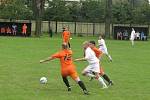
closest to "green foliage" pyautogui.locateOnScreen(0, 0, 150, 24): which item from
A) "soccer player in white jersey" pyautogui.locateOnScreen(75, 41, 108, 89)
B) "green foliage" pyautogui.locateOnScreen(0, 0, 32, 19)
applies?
"green foliage" pyautogui.locateOnScreen(0, 0, 32, 19)

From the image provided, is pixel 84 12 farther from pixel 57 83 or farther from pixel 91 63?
pixel 91 63

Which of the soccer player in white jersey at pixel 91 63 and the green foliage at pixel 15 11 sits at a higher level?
the green foliage at pixel 15 11

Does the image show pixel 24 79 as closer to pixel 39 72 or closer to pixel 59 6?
pixel 39 72

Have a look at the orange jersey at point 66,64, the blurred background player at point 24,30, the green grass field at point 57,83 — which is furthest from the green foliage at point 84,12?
the orange jersey at point 66,64

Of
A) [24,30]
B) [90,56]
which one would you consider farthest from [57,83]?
[24,30]

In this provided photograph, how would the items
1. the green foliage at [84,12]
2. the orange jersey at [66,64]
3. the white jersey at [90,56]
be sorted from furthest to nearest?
the green foliage at [84,12], the white jersey at [90,56], the orange jersey at [66,64]

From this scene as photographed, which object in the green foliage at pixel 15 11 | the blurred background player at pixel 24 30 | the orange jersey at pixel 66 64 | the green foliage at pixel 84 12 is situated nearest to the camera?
the orange jersey at pixel 66 64

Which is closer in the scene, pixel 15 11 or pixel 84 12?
pixel 15 11

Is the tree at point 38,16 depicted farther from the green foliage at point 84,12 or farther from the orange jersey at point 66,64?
the orange jersey at point 66,64

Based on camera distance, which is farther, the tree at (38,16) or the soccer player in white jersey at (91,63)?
the tree at (38,16)

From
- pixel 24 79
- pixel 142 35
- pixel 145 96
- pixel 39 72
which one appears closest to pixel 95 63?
pixel 145 96

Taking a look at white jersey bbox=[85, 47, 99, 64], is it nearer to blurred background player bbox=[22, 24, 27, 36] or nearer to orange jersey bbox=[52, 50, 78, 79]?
orange jersey bbox=[52, 50, 78, 79]

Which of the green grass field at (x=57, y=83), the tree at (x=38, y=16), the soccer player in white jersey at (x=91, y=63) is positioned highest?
the tree at (x=38, y=16)

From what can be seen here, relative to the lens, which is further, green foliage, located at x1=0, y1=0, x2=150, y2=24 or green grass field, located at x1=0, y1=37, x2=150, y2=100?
green foliage, located at x1=0, y1=0, x2=150, y2=24
